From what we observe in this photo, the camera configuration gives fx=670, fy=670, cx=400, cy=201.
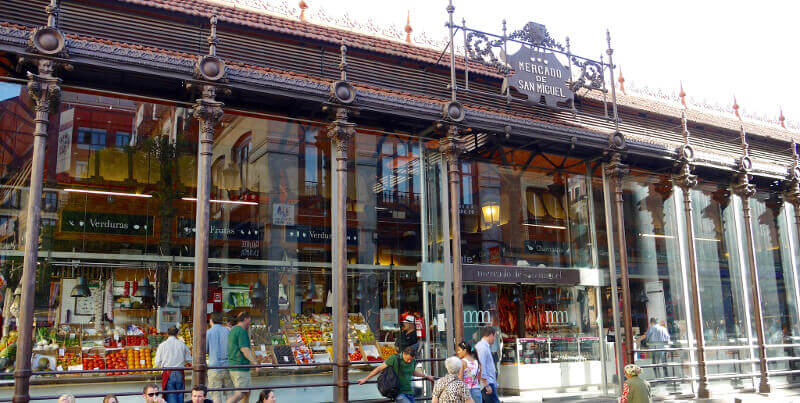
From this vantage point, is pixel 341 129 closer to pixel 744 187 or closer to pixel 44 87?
pixel 44 87

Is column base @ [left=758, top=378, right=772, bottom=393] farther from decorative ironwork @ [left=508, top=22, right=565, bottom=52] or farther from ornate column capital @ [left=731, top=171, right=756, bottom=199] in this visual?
decorative ironwork @ [left=508, top=22, right=565, bottom=52]

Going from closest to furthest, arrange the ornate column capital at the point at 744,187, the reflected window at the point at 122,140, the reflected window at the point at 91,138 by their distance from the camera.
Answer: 1. the reflected window at the point at 91,138
2. the reflected window at the point at 122,140
3. the ornate column capital at the point at 744,187

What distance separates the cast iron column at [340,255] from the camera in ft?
36.7

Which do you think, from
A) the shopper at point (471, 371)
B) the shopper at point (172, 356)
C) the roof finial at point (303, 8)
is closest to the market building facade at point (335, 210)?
the shopper at point (172, 356)

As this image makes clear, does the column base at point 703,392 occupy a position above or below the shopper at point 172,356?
below

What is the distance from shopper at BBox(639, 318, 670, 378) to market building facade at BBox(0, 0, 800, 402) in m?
0.06

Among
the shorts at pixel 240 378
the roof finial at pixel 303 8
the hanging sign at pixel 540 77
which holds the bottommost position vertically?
the shorts at pixel 240 378

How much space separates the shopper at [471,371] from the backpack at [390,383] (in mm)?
1205

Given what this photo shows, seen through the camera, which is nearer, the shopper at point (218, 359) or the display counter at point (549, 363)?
the shopper at point (218, 359)

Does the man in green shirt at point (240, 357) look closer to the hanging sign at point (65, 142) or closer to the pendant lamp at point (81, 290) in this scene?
the pendant lamp at point (81, 290)

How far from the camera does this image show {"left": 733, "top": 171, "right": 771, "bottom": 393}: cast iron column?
1647cm

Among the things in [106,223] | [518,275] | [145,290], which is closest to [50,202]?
[106,223]

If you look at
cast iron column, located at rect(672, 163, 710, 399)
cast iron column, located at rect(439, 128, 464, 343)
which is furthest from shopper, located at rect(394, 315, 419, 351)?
cast iron column, located at rect(672, 163, 710, 399)

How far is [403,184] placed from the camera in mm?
13531
